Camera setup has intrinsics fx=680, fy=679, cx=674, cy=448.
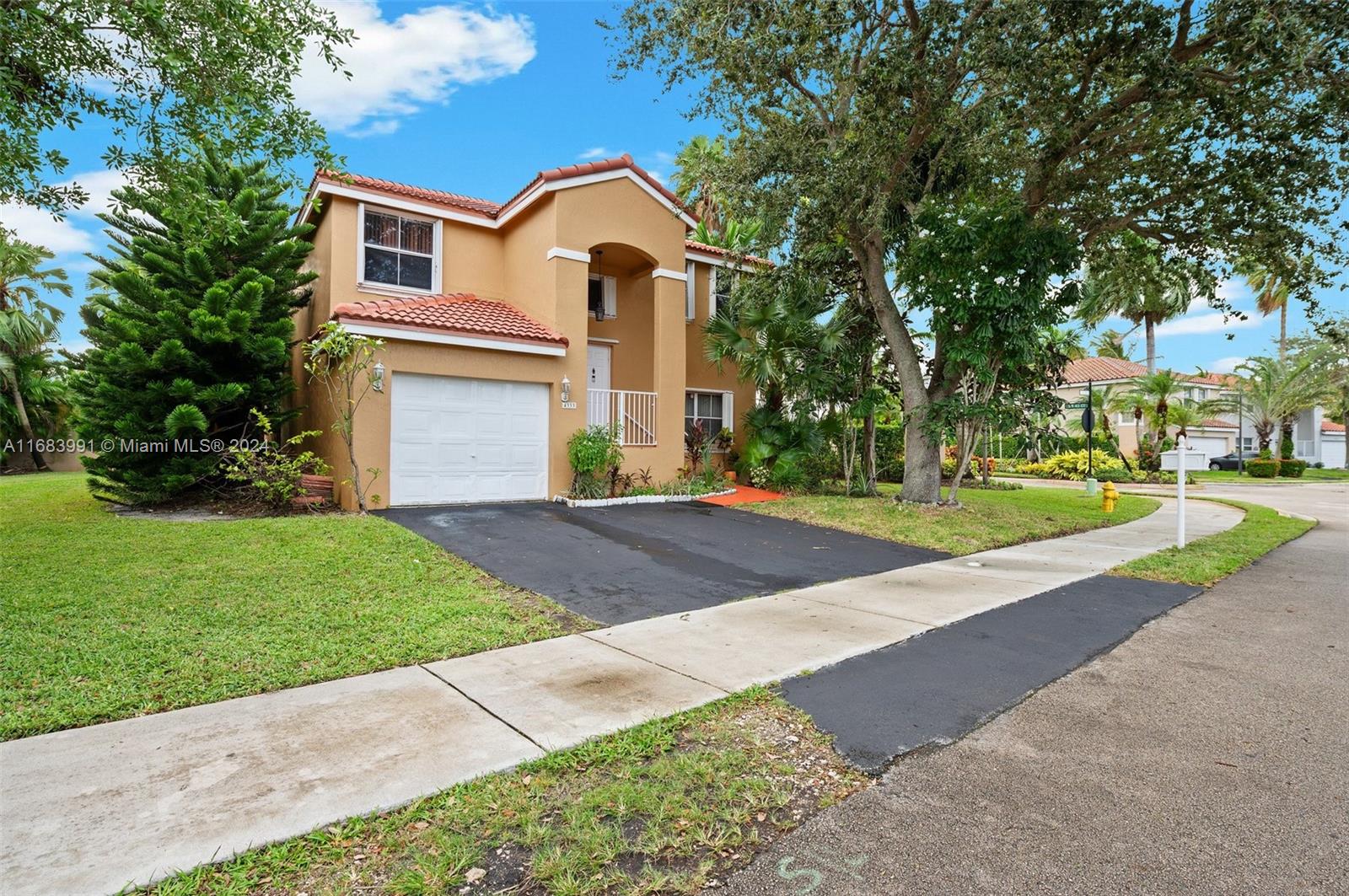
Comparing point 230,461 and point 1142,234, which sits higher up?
point 1142,234

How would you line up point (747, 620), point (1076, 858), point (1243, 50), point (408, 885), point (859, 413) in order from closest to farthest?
point (408, 885), point (1076, 858), point (747, 620), point (1243, 50), point (859, 413)

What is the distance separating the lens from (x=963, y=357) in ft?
37.8

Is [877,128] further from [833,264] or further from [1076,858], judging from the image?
[1076,858]

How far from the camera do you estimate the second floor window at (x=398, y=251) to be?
13398mm

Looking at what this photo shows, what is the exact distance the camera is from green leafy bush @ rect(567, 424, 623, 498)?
1275cm

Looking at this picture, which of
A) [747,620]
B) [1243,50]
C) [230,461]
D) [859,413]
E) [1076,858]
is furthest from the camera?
[859,413]

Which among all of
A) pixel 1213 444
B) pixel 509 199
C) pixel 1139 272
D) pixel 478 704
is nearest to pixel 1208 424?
pixel 1213 444

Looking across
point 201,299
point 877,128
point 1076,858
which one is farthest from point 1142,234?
point 201,299

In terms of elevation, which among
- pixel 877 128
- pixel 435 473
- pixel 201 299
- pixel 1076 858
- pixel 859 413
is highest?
pixel 877 128

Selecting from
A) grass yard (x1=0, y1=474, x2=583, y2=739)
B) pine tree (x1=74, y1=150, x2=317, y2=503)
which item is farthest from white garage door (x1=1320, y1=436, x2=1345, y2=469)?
pine tree (x1=74, y1=150, x2=317, y2=503)

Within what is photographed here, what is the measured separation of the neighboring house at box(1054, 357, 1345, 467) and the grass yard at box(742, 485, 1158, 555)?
16690 millimetres

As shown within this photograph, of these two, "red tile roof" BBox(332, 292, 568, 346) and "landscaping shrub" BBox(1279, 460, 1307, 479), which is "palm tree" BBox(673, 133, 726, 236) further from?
"landscaping shrub" BBox(1279, 460, 1307, 479)

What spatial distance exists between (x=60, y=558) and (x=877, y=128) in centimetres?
1233

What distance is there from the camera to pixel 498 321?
41.7ft
